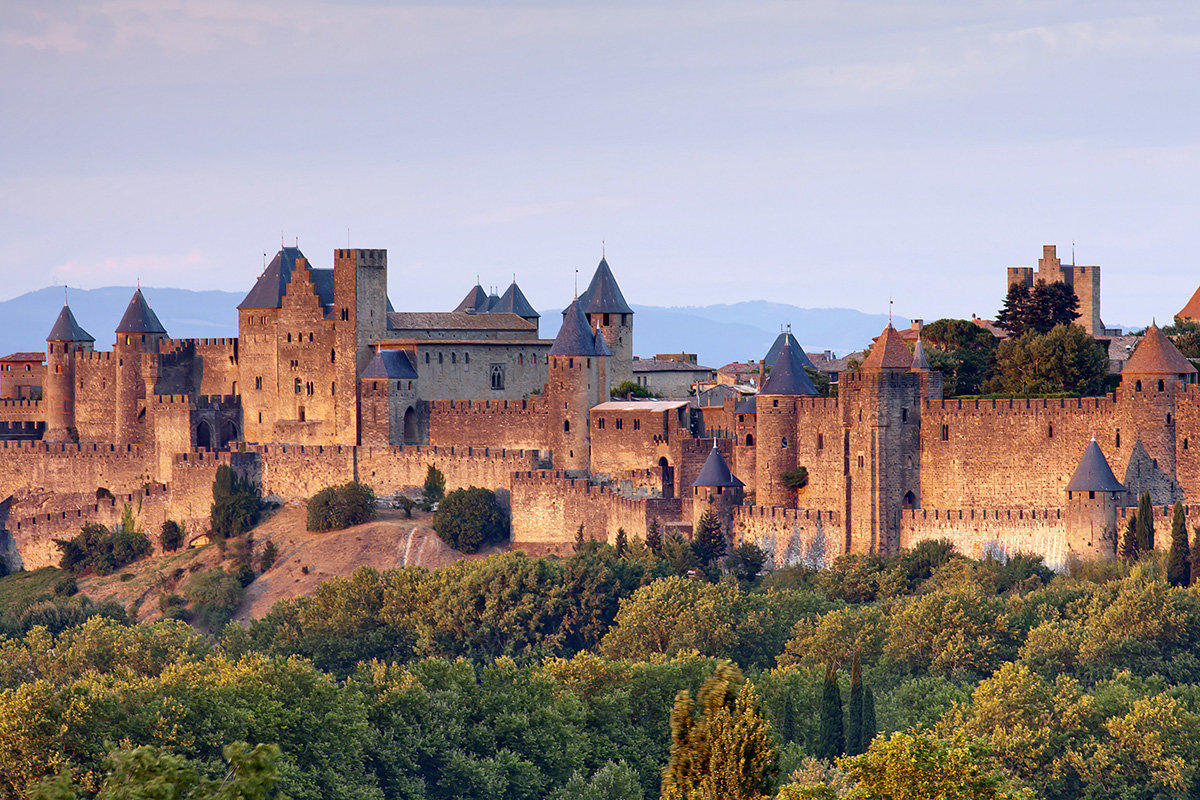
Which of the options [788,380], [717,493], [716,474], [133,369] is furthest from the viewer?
[133,369]

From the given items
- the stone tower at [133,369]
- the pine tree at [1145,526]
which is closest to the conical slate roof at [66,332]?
the stone tower at [133,369]

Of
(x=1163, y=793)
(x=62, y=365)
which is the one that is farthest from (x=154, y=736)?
(x=62, y=365)

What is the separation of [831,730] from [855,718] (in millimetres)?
753

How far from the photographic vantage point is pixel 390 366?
76.1 m

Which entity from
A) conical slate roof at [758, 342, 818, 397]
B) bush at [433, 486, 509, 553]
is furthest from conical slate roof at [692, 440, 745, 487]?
bush at [433, 486, 509, 553]

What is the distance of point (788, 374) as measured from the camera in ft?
225

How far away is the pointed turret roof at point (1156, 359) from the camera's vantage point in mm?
62188

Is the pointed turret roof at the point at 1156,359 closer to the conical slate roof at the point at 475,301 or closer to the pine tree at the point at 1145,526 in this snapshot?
the pine tree at the point at 1145,526

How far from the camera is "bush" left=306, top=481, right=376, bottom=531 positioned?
2945 inches

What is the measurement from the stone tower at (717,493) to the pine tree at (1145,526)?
41.9 ft

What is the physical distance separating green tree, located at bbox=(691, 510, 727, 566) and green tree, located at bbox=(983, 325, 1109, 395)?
33.9ft

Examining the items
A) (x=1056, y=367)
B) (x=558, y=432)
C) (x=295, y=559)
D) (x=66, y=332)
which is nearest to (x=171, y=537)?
(x=295, y=559)

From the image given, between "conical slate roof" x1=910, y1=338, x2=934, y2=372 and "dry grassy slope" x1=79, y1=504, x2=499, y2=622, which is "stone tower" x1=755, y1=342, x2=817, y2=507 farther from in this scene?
"dry grassy slope" x1=79, y1=504, x2=499, y2=622

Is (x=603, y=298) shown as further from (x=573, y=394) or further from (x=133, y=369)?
(x=133, y=369)
